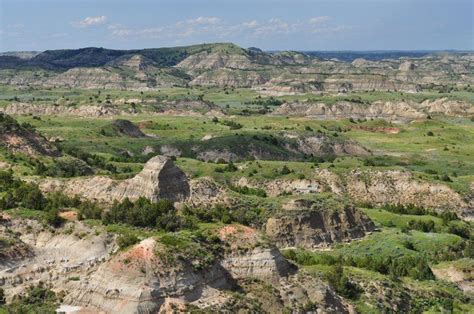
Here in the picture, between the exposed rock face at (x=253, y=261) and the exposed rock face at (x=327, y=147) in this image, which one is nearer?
the exposed rock face at (x=253, y=261)

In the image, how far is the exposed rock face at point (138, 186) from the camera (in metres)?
82.9

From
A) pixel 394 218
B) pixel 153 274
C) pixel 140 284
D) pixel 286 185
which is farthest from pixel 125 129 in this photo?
pixel 140 284

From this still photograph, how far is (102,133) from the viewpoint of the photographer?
549ft

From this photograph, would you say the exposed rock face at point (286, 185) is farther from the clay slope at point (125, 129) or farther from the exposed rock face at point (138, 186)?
the clay slope at point (125, 129)

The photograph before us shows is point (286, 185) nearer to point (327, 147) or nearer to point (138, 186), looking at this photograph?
point (138, 186)

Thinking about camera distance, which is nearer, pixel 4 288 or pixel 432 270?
pixel 4 288

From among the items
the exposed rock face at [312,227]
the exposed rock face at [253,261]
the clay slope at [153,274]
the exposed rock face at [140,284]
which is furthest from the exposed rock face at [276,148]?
the exposed rock face at [140,284]

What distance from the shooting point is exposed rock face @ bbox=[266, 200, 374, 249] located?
85.6 m

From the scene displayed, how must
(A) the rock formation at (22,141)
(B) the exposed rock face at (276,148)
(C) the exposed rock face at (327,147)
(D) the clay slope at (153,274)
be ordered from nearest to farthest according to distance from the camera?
(D) the clay slope at (153,274), (A) the rock formation at (22,141), (B) the exposed rock face at (276,148), (C) the exposed rock face at (327,147)

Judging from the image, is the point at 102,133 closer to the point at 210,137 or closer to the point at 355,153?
the point at 210,137

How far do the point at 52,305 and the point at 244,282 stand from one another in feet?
53.1

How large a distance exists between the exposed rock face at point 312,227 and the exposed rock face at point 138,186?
1349 centimetres

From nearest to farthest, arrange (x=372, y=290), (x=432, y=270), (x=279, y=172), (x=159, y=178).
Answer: (x=372, y=290), (x=432, y=270), (x=159, y=178), (x=279, y=172)

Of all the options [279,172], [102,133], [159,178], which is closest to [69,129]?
[102,133]
